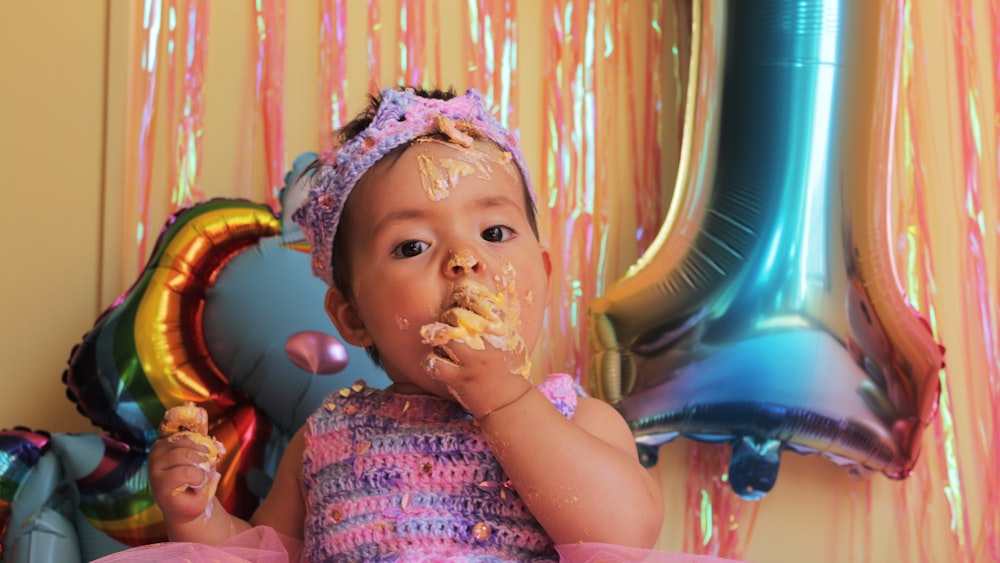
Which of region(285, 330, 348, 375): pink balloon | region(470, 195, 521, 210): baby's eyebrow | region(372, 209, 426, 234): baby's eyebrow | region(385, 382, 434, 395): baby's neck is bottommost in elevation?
region(285, 330, 348, 375): pink balloon

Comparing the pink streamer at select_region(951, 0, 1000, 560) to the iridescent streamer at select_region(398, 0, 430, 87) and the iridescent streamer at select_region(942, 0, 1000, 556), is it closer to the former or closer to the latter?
the iridescent streamer at select_region(942, 0, 1000, 556)

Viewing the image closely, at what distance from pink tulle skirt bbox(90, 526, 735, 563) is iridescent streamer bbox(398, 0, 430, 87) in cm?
83

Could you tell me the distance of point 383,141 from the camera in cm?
104

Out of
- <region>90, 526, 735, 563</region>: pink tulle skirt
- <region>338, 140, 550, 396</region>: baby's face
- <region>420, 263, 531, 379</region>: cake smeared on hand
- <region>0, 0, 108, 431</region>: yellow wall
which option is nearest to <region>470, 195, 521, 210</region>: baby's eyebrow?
<region>338, 140, 550, 396</region>: baby's face

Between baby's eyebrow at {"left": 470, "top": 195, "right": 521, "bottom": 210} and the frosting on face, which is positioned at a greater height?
the frosting on face

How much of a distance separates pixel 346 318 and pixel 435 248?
18 centimetres

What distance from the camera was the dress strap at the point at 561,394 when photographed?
40.3 inches

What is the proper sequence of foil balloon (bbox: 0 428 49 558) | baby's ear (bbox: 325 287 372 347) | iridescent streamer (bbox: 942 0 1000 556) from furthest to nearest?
1. iridescent streamer (bbox: 942 0 1000 556)
2. foil balloon (bbox: 0 428 49 558)
3. baby's ear (bbox: 325 287 372 347)

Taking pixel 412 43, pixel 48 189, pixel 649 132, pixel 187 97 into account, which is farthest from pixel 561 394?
pixel 48 189

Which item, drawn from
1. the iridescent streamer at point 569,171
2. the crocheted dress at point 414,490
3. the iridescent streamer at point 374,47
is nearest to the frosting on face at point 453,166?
the crocheted dress at point 414,490

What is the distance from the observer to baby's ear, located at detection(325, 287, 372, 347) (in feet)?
3.58

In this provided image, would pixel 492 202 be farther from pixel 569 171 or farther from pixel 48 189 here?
pixel 48 189

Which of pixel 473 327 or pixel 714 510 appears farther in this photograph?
pixel 714 510

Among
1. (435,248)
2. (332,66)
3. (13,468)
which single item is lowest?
(13,468)
